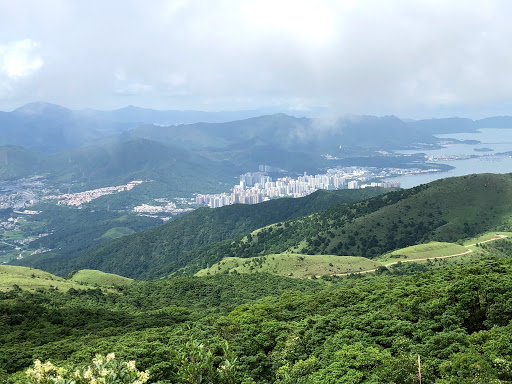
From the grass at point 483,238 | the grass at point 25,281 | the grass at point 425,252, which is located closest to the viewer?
the grass at point 25,281

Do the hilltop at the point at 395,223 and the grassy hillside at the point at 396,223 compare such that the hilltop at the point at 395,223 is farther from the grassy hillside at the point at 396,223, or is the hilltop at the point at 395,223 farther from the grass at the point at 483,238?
the grass at the point at 483,238

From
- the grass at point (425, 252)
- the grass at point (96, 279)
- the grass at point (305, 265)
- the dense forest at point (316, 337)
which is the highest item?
the dense forest at point (316, 337)

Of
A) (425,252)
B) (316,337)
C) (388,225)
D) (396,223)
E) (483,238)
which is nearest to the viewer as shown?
(316,337)

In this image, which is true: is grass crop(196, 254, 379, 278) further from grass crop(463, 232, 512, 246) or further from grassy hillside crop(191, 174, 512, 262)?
grass crop(463, 232, 512, 246)

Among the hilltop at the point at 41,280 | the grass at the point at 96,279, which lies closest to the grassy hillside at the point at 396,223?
the grass at the point at 96,279

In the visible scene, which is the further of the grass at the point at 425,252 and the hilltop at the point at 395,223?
the hilltop at the point at 395,223

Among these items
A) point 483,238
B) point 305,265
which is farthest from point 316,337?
point 483,238

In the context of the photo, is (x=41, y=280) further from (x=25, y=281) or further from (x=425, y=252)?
(x=425, y=252)
